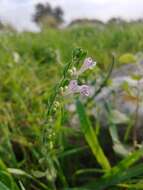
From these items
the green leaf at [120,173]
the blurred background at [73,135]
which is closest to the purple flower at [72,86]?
the blurred background at [73,135]

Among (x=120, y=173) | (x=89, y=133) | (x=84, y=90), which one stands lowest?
(x=120, y=173)

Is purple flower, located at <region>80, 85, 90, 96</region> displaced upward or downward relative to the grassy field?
upward

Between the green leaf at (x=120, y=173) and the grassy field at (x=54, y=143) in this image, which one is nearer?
the grassy field at (x=54, y=143)

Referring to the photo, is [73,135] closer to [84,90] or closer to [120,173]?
[120,173]

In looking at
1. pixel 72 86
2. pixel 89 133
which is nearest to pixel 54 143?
pixel 89 133

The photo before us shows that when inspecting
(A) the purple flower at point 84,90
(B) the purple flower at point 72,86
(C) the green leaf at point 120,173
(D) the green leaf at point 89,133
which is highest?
(B) the purple flower at point 72,86

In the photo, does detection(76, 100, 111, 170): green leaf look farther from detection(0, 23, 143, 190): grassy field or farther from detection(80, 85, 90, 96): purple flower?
detection(80, 85, 90, 96): purple flower

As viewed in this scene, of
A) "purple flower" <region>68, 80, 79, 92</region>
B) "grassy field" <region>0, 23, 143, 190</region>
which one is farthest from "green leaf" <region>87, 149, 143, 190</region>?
"purple flower" <region>68, 80, 79, 92</region>

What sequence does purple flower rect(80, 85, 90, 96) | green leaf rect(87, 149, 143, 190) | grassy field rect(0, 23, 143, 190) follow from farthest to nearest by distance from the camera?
green leaf rect(87, 149, 143, 190), grassy field rect(0, 23, 143, 190), purple flower rect(80, 85, 90, 96)

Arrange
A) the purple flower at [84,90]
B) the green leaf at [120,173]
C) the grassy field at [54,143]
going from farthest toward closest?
A: 1. the green leaf at [120,173]
2. the grassy field at [54,143]
3. the purple flower at [84,90]

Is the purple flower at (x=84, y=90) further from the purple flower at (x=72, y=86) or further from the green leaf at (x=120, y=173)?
the green leaf at (x=120, y=173)

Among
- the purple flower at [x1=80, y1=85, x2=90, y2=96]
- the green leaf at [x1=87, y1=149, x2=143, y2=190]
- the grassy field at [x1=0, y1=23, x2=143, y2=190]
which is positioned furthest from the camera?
the green leaf at [x1=87, y1=149, x2=143, y2=190]
